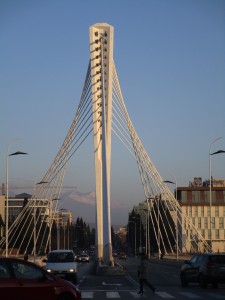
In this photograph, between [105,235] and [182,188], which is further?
[182,188]

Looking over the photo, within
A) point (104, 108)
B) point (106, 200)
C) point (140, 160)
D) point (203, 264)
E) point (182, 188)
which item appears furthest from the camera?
point (182, 188)

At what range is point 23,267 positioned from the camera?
1455 cm

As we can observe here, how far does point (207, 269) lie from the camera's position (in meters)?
27.5

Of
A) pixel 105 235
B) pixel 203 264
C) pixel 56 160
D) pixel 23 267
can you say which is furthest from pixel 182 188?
pixel 23 267

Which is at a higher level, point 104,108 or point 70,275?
point 104,108

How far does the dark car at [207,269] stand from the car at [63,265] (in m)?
5.14

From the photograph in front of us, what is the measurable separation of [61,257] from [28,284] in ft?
52.5

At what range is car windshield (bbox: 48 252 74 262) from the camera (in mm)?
29847

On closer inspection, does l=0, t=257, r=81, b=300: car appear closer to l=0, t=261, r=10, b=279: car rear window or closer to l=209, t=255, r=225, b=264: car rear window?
l=0, t=261, r=10, b=279: car rear window

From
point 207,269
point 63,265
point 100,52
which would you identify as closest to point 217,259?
point 207,269

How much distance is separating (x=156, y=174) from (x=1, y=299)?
4078 cm

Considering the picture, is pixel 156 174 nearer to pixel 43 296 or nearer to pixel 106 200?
pixel 106 200

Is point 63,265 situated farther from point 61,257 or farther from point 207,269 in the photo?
point 207,269

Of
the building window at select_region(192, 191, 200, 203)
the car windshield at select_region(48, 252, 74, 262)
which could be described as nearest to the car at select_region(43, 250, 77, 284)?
the car windshield at select_region(48, 252, 74, 262)
